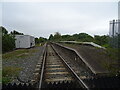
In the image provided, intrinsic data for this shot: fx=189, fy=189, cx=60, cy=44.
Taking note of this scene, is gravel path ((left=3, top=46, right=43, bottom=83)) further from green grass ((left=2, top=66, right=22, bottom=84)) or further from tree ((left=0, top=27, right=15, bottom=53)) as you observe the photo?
tree ((left=0, top=27, right=15, bottom=53))

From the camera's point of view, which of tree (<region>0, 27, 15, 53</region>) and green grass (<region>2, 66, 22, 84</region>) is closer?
green grass (<region>2, 66, 22, 84</region>)

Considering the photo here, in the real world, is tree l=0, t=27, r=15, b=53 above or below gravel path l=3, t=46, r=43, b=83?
above

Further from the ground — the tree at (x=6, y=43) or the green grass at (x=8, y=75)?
the tree at (x=6, y=43)

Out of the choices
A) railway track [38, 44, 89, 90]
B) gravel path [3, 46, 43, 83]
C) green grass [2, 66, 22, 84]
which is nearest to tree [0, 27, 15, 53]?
gravel path [3, 46, 43, 83]

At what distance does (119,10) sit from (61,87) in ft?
10.8

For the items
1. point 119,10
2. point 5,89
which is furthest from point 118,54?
point 5,89

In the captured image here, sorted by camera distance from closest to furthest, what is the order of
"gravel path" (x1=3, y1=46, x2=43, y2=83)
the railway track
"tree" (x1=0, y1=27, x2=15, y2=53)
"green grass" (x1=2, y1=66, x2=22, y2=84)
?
1. the railway track
2. "green grass" (x1=2, y1=66, x2=22, y2=84)
3. "gravel path" (x1=3, y1=46, x2=43, y2=83)
4. "tree" (x1=0, y1=27, x2=15, y2=53)

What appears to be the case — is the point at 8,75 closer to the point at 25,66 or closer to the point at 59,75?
the point at 59,75

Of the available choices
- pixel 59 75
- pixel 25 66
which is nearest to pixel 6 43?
pixel 25 66

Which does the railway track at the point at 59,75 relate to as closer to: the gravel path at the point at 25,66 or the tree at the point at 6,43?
the gravel path at the point at 25,66

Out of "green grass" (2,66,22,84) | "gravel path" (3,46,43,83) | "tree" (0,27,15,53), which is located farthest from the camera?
"tree" (0,27,15,53)

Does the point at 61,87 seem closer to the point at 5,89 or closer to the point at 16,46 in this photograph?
the point at 5,89

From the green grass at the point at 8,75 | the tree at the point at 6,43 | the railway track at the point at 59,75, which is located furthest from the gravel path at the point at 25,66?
the tree at the point at 6,43

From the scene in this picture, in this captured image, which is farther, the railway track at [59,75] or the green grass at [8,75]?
the green grass at [8,75]
